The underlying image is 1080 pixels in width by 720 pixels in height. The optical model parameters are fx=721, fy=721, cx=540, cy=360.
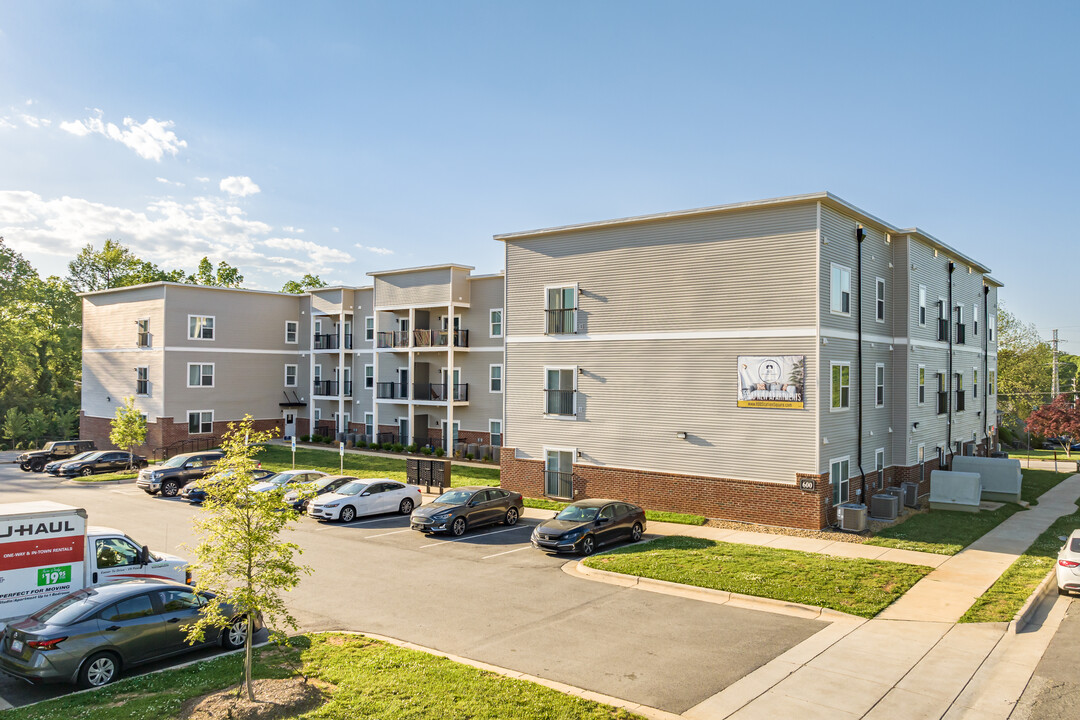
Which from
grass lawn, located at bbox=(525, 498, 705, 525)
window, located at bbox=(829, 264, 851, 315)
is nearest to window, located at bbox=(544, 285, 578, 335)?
grass lawn, located at bbox=(525, 498, 705, 525)

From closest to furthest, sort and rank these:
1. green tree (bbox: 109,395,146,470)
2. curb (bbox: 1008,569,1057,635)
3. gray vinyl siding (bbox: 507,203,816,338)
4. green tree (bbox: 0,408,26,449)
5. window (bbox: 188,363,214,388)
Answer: curb (bbox: 1008,569,1057,635) < gray vinyl siding (bbox: 507,203,816,338) < green tree (bbox: 109,395,146,470) < window (bbox: 188,363,214,388) < green tree (bbox: 0,408,26,449)

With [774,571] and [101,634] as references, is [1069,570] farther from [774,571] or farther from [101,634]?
[101,634]

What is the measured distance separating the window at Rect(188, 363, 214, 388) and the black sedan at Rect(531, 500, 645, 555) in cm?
3345

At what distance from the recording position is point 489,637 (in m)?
12.7

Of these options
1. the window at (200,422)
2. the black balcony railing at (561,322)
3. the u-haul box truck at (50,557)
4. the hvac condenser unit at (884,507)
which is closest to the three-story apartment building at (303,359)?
the window at (200,422)

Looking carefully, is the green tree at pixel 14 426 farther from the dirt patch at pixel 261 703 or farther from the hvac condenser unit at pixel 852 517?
the hvac condenser unit at pixel 852 517

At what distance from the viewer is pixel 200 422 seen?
150 ft

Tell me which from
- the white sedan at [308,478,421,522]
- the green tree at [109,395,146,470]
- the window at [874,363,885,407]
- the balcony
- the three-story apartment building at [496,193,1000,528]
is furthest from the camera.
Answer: the balcony

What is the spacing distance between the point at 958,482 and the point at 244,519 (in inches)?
986

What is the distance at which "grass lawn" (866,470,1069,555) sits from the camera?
2020 centimetres

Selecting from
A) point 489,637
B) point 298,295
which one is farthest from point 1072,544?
point 298,295

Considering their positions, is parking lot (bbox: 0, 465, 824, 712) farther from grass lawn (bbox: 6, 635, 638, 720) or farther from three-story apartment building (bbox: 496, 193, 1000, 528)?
three-story apartment building (bbox: 496, 193, 1000, 528)

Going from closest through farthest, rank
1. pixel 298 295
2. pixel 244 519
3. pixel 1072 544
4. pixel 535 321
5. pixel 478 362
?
pixel 244 519, pixel 1072 544, pixel 535 321, pixel 478 362, pixel 298 295

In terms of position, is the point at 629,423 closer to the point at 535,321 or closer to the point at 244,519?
the point at 535,321
